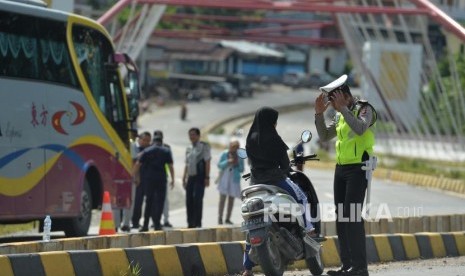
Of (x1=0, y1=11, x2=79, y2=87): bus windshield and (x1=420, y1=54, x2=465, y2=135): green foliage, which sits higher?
(x1=420, y1=54, x2=465, y2=135): green foliage

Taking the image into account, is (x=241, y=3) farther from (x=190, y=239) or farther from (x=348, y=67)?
(x=348, y=67)

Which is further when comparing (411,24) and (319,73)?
(319,73)

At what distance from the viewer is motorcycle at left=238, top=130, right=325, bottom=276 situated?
37.1 feet

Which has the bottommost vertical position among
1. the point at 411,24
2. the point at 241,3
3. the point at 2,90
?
the point at 2,90

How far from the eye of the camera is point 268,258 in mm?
11273

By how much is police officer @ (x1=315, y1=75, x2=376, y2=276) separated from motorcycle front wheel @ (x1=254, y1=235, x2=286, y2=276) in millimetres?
965

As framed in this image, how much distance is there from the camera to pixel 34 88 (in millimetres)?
17656

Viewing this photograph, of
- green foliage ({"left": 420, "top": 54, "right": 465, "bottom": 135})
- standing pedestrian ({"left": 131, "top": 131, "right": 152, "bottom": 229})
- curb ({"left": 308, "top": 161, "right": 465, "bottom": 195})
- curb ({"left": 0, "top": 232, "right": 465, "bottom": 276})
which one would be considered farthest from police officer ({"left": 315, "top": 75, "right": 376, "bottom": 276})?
green foliage ({"left": 420, "top": 54, "right": 465, "bottom": 135})

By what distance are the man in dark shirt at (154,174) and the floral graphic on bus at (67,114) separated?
191 centimetres

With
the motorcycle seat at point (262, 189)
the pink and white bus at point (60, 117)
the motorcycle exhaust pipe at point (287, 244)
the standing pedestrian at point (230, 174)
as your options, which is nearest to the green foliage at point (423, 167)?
the standing pedestrian at point (230, 174)

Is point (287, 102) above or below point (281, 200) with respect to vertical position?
above

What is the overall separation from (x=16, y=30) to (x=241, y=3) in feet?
90.6

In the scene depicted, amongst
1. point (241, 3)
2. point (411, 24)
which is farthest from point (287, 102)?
point (241, 3)

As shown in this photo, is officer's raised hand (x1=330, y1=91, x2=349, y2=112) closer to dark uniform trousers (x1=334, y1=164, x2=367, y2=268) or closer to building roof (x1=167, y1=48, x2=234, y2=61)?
dark uniform trousers (x1=334, y1=164, x2=367, y2=268)
